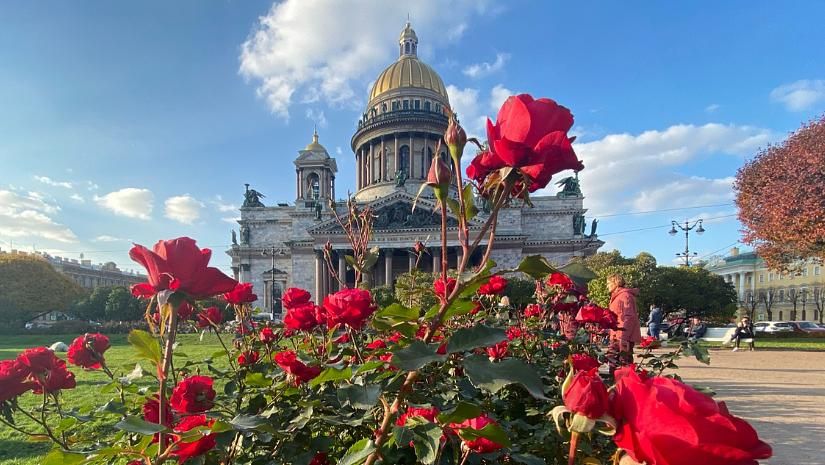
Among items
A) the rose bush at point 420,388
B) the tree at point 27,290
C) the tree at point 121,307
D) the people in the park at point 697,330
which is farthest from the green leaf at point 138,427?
the tree at point 27,290

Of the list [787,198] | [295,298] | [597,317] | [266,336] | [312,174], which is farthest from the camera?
[312,174]

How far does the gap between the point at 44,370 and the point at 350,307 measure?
119 cm

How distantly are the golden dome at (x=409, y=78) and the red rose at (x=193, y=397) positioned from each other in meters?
48.6

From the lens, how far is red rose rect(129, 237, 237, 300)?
0.95m

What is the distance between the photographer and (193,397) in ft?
4.57

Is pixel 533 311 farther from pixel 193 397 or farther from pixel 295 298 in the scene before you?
pixel 193 397

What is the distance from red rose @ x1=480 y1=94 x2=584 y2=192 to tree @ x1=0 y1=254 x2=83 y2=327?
139 feet

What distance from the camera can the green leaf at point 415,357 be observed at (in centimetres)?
84

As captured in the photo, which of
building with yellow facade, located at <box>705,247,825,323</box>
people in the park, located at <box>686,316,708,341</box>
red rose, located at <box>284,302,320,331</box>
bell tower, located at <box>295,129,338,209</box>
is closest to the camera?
red rose, located at <box>284,302,320,331</box>

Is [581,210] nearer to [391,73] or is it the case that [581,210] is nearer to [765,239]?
[765,239]

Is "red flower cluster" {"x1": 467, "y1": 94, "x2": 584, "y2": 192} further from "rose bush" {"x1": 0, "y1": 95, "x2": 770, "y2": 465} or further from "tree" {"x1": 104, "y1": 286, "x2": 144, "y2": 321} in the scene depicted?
"tree" {"x1": 104, "y1": 286, "x2": 144, "y2": 321}

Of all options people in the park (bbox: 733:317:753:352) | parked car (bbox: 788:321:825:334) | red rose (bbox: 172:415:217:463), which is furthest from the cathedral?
red rose (bbox: 172:415:217:463)

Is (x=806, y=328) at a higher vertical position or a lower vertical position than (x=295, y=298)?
lower

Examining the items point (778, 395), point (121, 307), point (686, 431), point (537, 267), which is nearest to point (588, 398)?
point (686, 431)
